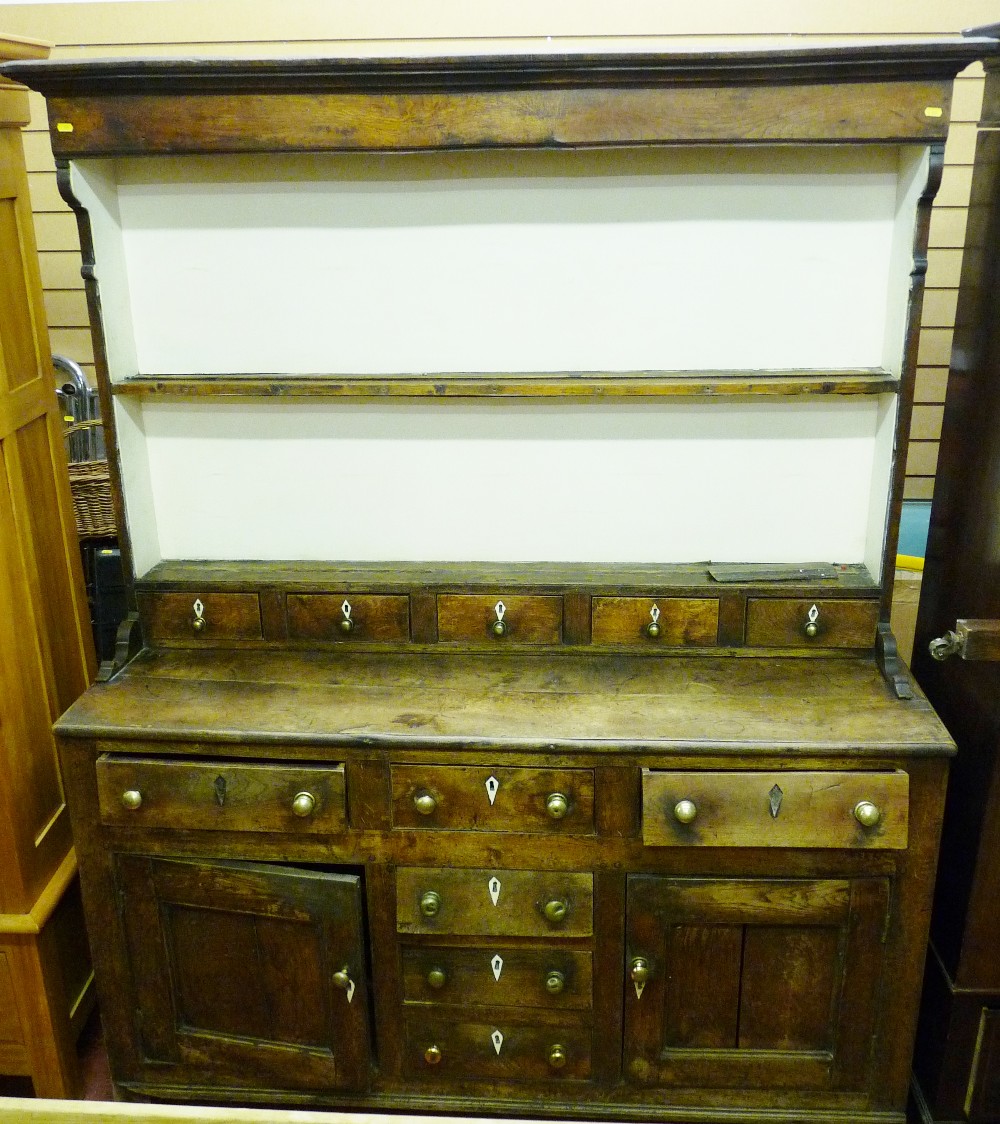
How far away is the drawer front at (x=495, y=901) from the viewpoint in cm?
201

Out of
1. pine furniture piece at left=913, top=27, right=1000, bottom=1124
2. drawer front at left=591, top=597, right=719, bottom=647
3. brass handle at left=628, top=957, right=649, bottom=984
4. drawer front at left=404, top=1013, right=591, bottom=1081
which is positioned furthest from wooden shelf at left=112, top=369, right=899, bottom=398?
drawer front at left=404, top=1013, right=591, bottom=1081

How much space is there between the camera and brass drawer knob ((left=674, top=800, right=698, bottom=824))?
6.23 ft

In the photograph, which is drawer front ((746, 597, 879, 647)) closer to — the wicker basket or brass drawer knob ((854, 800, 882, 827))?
brass drawer knob ((854, 800, 882, 827))

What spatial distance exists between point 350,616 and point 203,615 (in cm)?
33

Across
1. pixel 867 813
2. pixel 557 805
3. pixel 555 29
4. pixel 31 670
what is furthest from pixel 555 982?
pixel 555 29

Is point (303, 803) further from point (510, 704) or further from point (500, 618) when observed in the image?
point (500, 618)

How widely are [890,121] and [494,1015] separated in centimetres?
186

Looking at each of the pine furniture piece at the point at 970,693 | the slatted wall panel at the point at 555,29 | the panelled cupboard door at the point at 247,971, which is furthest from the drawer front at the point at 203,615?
the slatted wall panel at the point at 555,29

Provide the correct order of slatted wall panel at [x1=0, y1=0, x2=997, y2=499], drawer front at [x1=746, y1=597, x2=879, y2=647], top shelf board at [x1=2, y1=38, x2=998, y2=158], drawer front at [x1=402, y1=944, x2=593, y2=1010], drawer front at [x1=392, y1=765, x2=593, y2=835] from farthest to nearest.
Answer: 1. slatted wall panel at [x1=0, y1=0, x2=997, y2=499]
2. drawer front at [x1=746, y1=597, x2=879, y2=647]
3. drawer front at [x1=402, y1=944, x2=593, y2=1010]
4. drawer front at [x1=392, y1=765, x2=593, y2=835]
5. top shelf board at [x1=2, y1=38, x2=998, y2=158]

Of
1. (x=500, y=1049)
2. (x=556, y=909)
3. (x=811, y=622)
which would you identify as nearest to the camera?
(x=556, y=909)

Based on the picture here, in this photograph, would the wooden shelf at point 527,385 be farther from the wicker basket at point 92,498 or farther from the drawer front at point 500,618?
the wicker basket at point 92,498

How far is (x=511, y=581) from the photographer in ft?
7.39

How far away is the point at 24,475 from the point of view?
2.23 metres

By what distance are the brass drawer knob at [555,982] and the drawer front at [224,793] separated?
506mm
